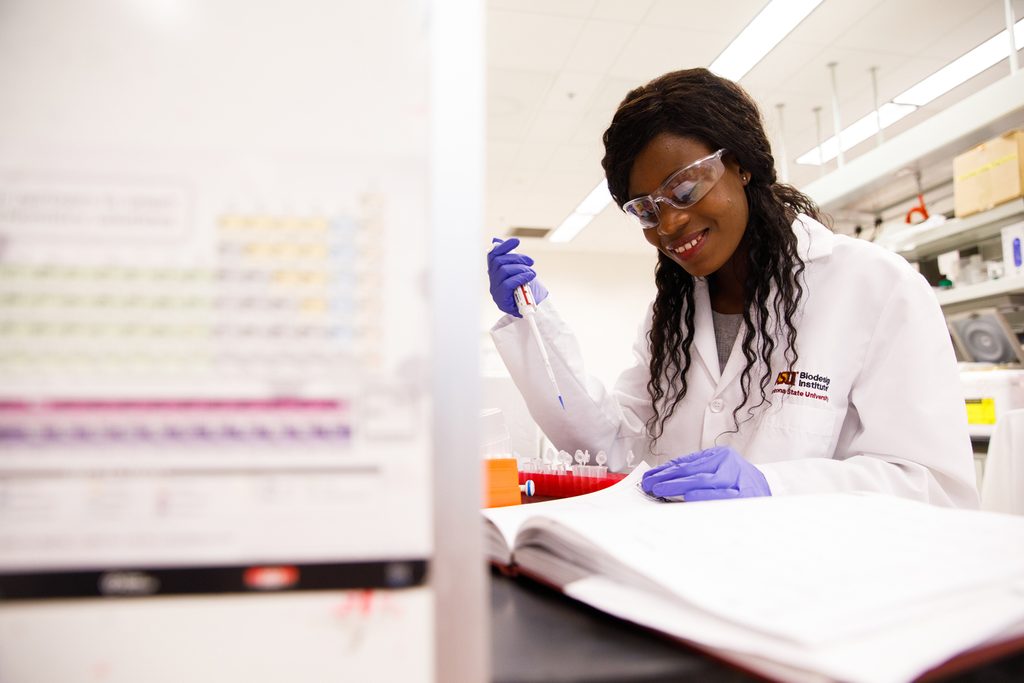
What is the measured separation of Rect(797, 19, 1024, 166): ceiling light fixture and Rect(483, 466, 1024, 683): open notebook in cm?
397

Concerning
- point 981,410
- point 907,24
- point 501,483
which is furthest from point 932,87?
point 501,483

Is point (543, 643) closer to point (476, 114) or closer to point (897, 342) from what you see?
point (476, 114)

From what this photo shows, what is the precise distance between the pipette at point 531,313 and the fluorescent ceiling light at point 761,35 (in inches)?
89.3

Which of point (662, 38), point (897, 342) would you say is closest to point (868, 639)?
point (897, 342)

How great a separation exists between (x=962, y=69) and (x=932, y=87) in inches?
7.6

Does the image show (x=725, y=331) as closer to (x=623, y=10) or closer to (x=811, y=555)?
(x=811, y=555)

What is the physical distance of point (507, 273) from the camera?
1212mm

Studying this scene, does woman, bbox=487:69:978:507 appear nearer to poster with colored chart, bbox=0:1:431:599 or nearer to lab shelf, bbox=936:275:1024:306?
poster with colored chart, bbox=0:1:431:599

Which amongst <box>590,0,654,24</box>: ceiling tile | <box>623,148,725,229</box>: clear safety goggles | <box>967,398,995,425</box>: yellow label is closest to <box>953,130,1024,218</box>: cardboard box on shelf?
<box>967,398,995,425</box>: yellow label

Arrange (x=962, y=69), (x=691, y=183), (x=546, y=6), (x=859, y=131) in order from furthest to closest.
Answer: (x=859, y=131) < (x=962, y=69) < (x=546, y=6) < (x=691, y=183)

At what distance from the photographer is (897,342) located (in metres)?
0.94

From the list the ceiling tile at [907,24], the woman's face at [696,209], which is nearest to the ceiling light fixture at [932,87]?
the ceiling tile at [907,24]

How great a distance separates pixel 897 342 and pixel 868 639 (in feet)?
2.63

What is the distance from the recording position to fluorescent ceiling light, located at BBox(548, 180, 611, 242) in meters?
5.47
